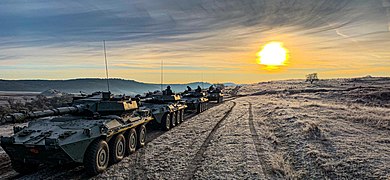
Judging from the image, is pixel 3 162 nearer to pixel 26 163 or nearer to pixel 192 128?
pixel 26 163

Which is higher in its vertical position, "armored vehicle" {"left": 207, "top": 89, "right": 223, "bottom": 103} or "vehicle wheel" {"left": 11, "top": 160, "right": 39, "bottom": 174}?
"armored vehicle" {"left": 207, "top": 89, "right": 223, "bottom": 103}

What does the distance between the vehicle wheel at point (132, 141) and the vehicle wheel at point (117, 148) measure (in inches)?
19.2

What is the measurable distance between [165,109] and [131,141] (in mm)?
5322

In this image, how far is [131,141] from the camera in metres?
10.6

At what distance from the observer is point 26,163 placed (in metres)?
8.17

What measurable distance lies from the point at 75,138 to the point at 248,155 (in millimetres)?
5458

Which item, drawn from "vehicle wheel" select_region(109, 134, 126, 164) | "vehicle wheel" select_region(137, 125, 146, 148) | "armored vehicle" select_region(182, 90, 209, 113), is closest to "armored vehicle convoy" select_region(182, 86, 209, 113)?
"armored vehicle" select_region(182, 90, 209, 113)

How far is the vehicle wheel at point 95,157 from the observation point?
25.7 feet

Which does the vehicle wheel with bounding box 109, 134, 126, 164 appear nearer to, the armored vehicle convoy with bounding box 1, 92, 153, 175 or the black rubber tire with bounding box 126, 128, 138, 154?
the armored vehicle convoy with bounding box 1, 92, 153, 175

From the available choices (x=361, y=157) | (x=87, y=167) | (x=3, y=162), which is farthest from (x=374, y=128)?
(x=3, y=162)

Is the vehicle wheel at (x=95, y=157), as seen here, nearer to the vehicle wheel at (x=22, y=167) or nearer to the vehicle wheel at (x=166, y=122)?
the vehicle wheel at (x=22, y=167)

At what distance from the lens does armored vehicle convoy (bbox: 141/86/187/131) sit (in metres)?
15.4

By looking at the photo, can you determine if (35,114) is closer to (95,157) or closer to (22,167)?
(22,167)

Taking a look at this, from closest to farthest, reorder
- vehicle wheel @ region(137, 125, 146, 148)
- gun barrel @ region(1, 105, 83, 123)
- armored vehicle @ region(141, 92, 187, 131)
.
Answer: gun barrel @ region(1, 105, 83, 123) → vehicle wheel @ region(137, 125, 146, 148) → armored vehicle @ region(141, 92, 187, 131)
